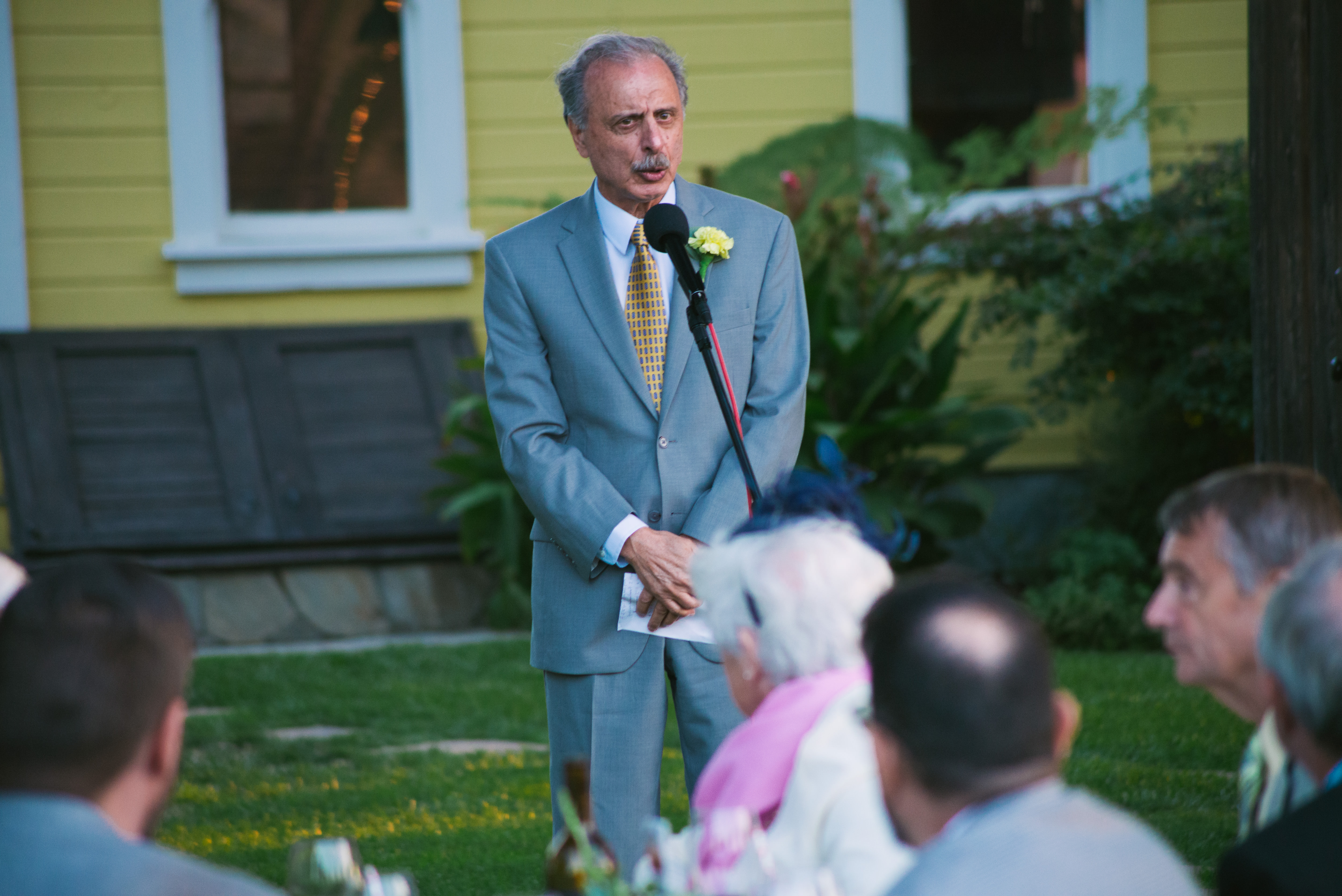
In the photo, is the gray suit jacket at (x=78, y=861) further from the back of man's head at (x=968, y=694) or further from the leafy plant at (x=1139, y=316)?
the leafy plant at (x=1139, y=316)

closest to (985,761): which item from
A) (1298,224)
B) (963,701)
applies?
(963,701)

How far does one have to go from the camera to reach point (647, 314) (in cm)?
284

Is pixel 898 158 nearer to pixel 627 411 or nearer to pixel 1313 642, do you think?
pixel 627 411

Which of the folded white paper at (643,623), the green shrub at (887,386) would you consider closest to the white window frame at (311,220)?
the green shrub at (887,386)

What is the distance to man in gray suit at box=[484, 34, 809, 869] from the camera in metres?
2.72

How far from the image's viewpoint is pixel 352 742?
495 centimetres

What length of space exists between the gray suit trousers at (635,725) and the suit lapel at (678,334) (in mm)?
499

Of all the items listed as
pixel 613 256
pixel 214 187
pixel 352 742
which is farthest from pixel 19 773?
pixel 214 187

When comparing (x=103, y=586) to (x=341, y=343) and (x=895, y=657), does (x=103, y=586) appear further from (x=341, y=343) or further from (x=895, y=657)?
(x=341, y=343)

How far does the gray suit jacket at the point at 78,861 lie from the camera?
131 cm

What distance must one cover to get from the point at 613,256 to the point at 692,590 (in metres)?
0.71

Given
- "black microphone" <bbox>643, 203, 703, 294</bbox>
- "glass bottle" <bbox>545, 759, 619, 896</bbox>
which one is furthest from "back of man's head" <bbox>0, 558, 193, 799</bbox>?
"black microphone" <bbox>643, 203, 703, 294</bbox>

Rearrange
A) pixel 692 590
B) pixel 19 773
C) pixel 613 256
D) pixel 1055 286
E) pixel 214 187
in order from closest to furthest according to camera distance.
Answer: pixel 19 773, pixel 692 590, pixel 613 256, pixel 1055 286, pixel 214 187

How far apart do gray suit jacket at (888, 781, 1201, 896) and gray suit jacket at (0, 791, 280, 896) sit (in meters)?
0.66
